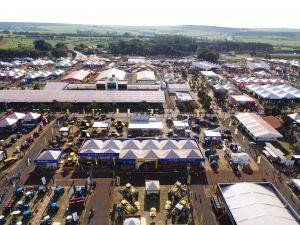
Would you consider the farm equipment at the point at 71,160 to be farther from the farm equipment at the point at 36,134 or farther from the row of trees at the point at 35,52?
the row of trees at the point at 35,52

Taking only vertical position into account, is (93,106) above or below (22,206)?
above

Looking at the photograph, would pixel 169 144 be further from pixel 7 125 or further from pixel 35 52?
pixel 35 52

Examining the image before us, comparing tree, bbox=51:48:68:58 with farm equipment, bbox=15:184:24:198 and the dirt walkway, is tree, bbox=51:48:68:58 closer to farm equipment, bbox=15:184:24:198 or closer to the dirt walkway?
the dirt walkway

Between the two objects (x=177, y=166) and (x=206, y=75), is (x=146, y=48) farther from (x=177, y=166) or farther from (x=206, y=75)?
(x=177, y=166)

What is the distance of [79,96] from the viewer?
240 feet

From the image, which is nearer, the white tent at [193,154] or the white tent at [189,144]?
the white tent at [193,154]

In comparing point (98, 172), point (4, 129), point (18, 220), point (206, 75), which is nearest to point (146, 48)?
point (206, 75)

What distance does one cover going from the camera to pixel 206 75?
11162 centimetres

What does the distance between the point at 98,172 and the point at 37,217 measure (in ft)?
38.0

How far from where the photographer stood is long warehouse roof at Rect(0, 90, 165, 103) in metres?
71.1

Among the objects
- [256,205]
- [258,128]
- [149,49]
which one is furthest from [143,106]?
[149,49]

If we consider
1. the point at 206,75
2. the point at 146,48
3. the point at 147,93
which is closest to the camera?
the point at 147,93

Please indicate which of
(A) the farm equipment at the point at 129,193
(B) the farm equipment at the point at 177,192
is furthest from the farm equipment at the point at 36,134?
(B) the farm equipment at the point at 177,192

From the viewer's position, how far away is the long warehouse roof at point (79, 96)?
2800 inches
